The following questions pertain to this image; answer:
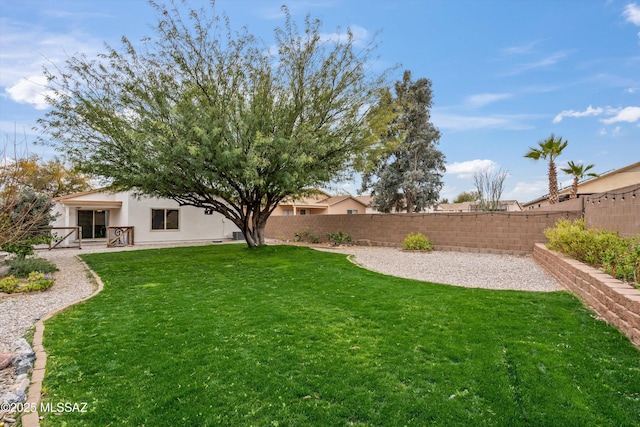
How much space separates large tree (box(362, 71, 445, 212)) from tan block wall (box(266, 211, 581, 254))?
21.8 ft

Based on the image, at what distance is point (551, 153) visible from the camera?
1600 centimetres

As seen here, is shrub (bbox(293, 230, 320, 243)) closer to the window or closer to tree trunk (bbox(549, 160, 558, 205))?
the window

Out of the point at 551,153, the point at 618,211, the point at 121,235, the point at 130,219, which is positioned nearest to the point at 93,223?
the point at 130,219

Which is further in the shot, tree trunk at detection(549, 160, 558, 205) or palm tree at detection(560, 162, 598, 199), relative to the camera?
palm tree at detection(560, 162, 598, 199)

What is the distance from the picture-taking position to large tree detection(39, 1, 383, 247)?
10.6 m

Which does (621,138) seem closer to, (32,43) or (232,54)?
(232,54)

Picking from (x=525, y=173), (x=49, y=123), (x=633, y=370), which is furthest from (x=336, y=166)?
(x=525, y=173)

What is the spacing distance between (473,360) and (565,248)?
5.75m

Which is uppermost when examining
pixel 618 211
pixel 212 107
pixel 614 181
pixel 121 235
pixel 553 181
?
pixel 212 107

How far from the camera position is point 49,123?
11.1 metres

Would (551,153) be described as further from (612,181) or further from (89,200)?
(89,200)

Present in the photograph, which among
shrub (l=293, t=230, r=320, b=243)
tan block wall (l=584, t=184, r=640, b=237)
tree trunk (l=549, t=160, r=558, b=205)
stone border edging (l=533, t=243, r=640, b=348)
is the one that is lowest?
stone border edging (l=533, t=243, r=640, b=348)

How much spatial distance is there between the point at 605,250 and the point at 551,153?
Result: 38.7ft

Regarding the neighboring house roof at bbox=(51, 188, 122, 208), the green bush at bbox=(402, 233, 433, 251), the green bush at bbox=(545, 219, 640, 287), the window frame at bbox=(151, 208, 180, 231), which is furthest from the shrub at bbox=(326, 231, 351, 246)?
the neighboring house roof at bbox=(51, 188, 122, 208)
